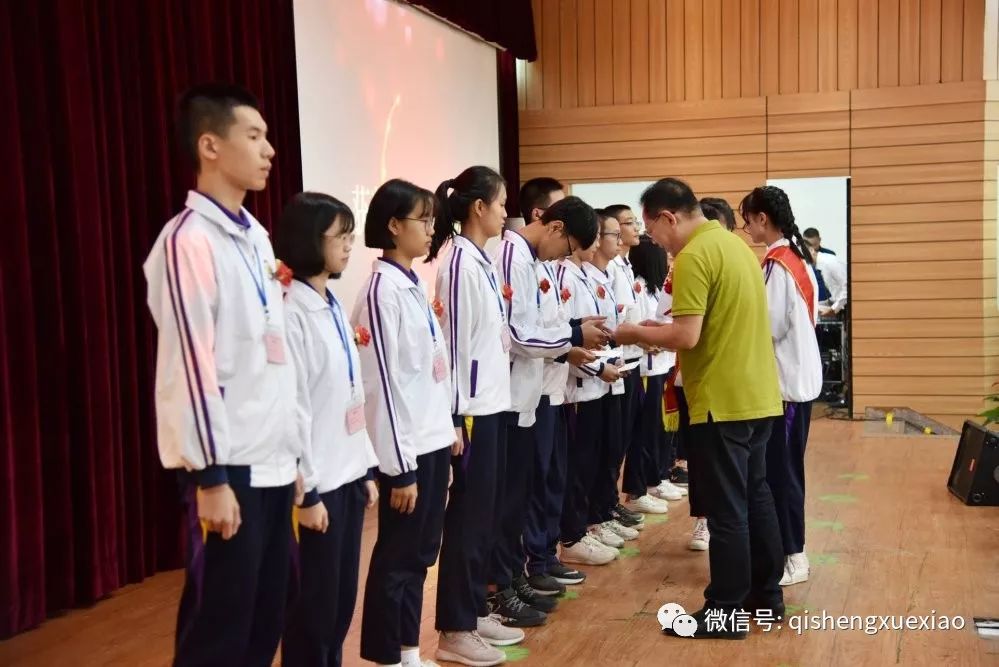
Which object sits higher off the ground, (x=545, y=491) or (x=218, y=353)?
(x=218, y=353)

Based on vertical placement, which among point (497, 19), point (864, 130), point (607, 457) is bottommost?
point (607, 457)

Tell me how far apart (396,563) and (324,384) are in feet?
2.01

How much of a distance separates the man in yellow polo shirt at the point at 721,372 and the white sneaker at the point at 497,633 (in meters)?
0.49

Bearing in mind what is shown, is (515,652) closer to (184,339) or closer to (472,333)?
(472,333)

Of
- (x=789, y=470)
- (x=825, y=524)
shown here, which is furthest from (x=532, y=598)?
(x=825, y=524)

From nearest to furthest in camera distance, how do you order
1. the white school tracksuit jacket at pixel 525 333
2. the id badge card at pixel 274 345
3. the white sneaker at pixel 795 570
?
the id badge card at pixel 274 345
the white school tracksuit jacket at pixel 525 333
the white sneaker at pixel 795 570

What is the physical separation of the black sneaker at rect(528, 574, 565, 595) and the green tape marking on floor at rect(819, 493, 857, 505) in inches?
78.0

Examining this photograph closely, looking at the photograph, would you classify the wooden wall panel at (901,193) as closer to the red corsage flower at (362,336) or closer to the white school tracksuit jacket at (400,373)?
the white school tracksuit jacket at (400,373)

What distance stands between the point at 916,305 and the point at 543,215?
557 cm

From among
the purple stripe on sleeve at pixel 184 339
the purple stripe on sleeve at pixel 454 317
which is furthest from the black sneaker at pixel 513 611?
the purple stripe on sleeve at pixel 184 339

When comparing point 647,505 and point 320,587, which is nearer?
point 320,587

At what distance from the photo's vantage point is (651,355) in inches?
192

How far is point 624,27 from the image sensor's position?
341 inches

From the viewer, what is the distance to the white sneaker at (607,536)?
421 cm
